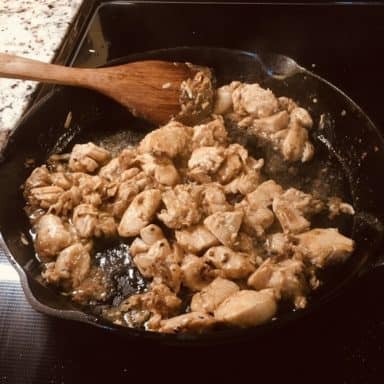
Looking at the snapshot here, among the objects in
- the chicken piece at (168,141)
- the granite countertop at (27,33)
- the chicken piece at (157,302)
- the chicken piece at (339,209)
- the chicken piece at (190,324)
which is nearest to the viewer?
the chicken piece at (190,324)

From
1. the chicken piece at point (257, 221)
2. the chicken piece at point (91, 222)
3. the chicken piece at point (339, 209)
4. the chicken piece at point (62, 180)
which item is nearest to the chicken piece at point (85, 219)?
the chicken piece at point (91, 222)

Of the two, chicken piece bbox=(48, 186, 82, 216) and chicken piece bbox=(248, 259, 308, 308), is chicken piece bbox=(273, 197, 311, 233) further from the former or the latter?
chicken piece bbox=(48, 186, 82, 216)

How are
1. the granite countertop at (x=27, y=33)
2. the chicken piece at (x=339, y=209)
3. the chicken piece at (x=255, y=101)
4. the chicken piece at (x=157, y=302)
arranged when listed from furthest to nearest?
the granite countertop at (x=27, y=33), the chicken piece at (x=255, y=101), the chicken piece at (x=339, y=209), the chicken piece at (x=157, y=302)

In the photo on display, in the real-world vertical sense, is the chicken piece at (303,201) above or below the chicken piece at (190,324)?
above

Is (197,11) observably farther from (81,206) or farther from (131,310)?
(131,310)

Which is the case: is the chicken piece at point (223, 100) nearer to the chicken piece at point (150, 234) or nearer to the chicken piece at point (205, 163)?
the chicken piece at point (205, 163)

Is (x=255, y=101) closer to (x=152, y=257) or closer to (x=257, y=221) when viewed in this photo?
(x=257, y=221)
